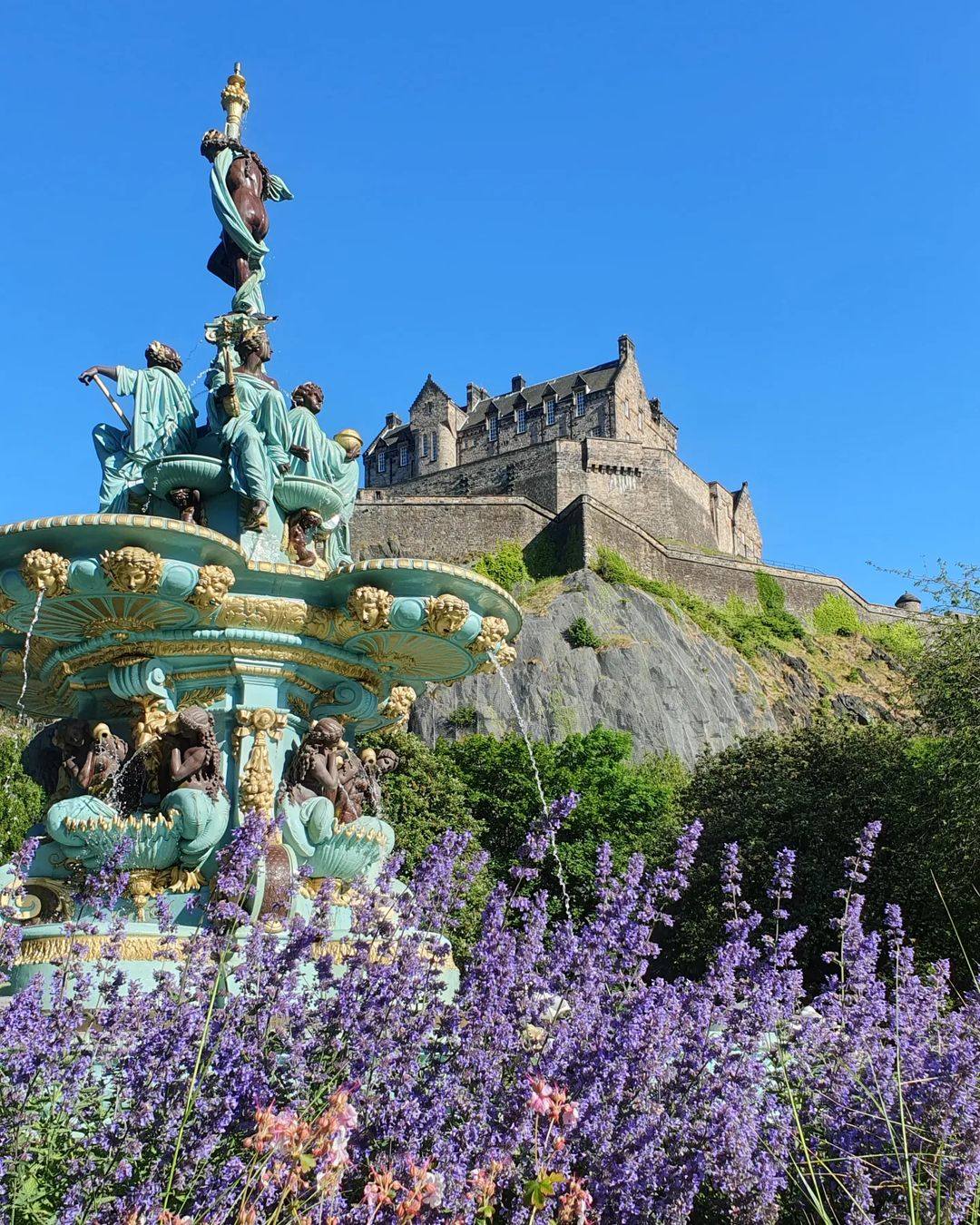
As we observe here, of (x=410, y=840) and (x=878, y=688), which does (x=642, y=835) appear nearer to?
(x=410, y=840)

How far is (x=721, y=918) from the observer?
26984mm

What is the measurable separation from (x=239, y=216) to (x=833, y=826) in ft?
73.0

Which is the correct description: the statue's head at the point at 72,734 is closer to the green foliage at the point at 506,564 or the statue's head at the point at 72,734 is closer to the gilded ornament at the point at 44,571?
the gilded ornament at the point at 44,571

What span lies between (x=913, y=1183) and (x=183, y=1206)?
2.62 meters

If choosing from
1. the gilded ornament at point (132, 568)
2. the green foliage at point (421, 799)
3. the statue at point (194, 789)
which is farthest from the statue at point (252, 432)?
the green foliage at point (421, 799)

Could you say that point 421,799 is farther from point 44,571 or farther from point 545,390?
point 545,390

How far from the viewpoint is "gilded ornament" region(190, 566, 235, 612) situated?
328 inches

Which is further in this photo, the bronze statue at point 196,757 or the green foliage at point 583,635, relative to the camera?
the green foliage at point 583,635

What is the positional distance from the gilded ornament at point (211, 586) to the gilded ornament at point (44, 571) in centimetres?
87

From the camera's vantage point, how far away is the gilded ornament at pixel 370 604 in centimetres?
871

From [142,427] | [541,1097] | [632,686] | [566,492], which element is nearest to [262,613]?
[142,427]

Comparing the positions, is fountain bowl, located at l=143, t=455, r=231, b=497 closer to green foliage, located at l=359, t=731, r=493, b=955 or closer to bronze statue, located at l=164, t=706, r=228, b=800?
bronze statue, located at l=164, t=706, r=228, b=800

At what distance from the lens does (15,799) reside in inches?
1081

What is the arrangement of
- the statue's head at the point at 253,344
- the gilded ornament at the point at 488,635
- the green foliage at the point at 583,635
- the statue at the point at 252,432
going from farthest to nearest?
1. the green foliage at the point at 583,635
2. the statue's head at the point at 253,344
3. the statue at the point at 252,432
4. the gilded ornament at the point at 488,635
